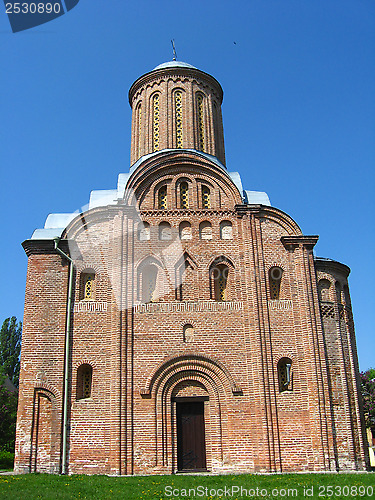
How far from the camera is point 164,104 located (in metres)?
18.4

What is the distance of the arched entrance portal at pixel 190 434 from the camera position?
13121 mm

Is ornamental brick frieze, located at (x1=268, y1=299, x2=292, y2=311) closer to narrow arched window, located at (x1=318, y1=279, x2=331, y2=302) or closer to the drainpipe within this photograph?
narrow arched window, located at (x1=318, y1=279, x2=331, y2=302)

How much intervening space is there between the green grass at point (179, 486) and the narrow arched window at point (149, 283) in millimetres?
4868

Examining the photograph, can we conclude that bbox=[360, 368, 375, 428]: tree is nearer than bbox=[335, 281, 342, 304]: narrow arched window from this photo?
No

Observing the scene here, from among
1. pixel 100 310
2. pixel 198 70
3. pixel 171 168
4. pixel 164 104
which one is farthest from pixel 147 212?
pixel 198 70

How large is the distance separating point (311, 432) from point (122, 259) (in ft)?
23.5

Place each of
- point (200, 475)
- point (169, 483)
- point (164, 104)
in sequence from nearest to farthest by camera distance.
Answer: point (169, 483) → point (200, 475) → point (164, 104)

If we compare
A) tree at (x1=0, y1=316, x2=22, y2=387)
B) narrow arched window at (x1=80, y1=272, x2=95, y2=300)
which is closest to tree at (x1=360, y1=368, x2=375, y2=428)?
narrow arched window at (x1=80, y1=272, x2=95, y2=300)

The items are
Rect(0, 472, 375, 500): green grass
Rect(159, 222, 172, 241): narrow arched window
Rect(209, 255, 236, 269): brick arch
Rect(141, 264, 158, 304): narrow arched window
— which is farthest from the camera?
Rect(159, 222, 172, 241): narrow arched window

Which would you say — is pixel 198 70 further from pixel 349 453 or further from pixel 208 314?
pixel 349 453

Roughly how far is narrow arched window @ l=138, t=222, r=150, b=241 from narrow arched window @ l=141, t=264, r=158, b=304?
0.90 meters

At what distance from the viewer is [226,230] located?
50.4 ft

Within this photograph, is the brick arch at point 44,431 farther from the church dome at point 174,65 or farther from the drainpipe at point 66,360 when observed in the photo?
the church dome at point 174,65

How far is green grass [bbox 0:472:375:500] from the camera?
909 centimetres
